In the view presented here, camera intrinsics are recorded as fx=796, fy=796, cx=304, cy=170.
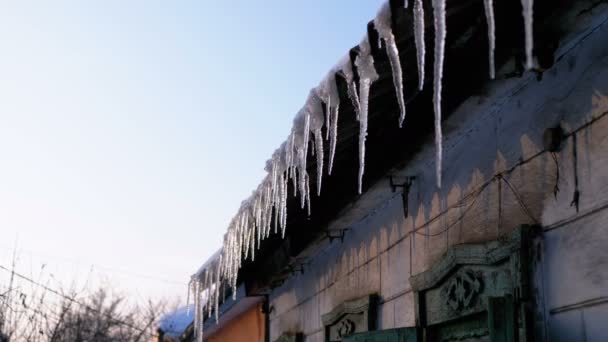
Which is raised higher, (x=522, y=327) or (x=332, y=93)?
(x=332, y=93)

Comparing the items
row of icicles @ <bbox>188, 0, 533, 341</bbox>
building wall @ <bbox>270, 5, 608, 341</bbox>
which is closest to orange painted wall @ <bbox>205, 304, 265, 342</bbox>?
row of icicles @ <bbox>188, 0, 533, 341</bbox>

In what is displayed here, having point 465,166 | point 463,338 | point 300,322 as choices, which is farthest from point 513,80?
point 300,322

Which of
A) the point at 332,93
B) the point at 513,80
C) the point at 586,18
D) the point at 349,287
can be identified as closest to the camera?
the point at 586,18

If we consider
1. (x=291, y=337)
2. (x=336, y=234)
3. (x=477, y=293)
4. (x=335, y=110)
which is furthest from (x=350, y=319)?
(x=335, y=110)

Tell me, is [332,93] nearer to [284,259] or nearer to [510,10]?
[510,10]

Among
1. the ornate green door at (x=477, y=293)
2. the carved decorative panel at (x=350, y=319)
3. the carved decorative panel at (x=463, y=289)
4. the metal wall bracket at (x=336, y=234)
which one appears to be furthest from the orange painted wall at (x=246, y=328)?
the carved decorative panel at (x=463, y=289)

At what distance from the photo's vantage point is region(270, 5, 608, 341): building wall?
3.53 m

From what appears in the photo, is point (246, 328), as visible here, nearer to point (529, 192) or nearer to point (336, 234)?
point (336, 234)

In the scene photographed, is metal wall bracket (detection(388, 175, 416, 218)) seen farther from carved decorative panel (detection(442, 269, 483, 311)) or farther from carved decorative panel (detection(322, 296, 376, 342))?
carved decorative panel (detection(442, 269, 483, 311))

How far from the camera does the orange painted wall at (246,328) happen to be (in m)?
11.9

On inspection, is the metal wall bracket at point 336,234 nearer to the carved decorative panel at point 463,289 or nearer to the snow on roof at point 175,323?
the carved decorative panel at point 463,289

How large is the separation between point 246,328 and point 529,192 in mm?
9604

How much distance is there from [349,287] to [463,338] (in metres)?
2.57

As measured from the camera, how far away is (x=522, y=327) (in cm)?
391
